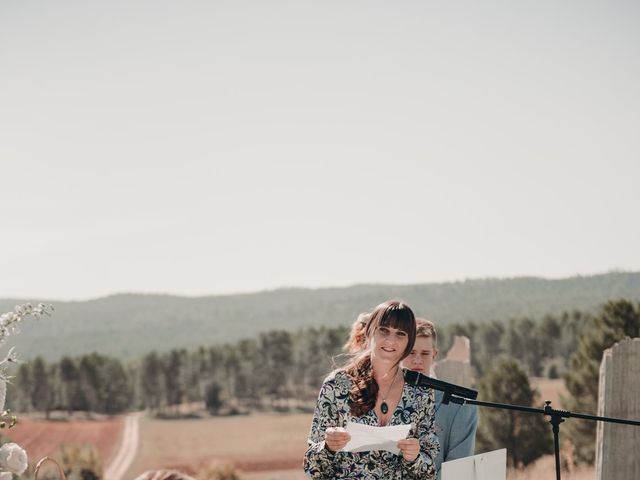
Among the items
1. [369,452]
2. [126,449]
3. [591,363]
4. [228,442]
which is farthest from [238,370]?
[369,452]

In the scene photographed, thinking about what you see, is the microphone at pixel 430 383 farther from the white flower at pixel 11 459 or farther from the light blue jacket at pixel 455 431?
the white flower at pixel 11 459

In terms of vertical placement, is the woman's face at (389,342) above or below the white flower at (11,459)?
above

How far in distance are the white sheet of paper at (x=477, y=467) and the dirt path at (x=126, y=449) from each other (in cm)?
4032

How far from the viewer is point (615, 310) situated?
55.2 feet

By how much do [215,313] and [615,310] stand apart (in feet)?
317

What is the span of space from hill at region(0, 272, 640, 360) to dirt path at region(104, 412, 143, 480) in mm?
21015

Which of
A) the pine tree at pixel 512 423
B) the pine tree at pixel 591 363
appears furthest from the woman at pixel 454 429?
the pine tree at pixel 512 423

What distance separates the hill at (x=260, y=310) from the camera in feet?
266

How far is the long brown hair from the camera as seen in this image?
11.3 feet

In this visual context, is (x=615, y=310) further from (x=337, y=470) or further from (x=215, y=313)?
(x=215, y=313)

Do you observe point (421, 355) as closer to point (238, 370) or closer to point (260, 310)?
point (238, 370)

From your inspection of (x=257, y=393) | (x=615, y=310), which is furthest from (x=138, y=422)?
(x=615, y=310)

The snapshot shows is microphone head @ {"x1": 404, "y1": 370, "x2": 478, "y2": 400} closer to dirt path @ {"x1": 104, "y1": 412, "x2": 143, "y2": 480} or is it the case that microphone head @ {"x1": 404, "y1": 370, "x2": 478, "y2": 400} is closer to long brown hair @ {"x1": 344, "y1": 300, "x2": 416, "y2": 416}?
long brown hair @ {"x1": 344, "y1": 300, "x2": 416, "y2": 416}

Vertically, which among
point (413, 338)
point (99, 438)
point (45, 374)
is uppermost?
point (413, 338)
